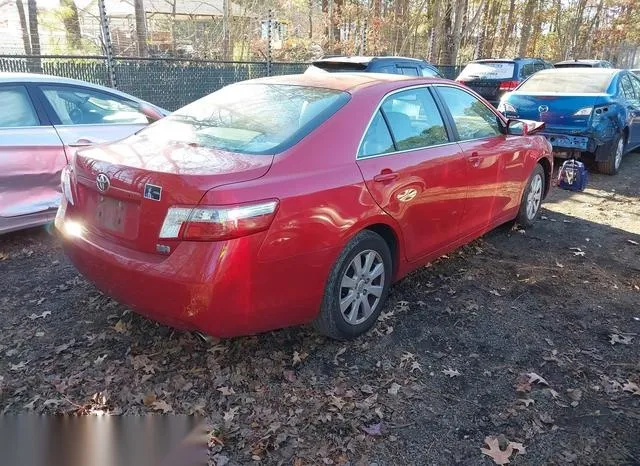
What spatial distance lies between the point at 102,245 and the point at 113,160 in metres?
0.47

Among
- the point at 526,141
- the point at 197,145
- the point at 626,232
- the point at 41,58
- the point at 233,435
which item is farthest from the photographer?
the point at 41,58

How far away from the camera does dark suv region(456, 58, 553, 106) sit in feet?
38.7

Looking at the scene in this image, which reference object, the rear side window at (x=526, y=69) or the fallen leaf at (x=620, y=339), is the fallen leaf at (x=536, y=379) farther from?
the rear side window at (x=526, y=69)

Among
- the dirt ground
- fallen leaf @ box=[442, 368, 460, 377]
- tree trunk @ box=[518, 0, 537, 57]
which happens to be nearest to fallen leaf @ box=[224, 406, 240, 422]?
the dirt ground

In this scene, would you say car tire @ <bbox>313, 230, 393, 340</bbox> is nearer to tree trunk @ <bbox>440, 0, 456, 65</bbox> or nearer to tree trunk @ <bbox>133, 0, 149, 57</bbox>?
tree trunk @ <bbox>133, 0, 149, 57</bbox>

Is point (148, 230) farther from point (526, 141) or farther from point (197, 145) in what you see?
point (526, 141)

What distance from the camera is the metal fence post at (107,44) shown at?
7.97 m

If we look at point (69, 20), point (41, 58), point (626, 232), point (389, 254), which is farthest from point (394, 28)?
point (389, 254)

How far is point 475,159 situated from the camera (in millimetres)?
4215

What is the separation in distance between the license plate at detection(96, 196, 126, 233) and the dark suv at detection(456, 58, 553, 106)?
10.5m

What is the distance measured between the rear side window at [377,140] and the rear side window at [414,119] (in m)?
0.07

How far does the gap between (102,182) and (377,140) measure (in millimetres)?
1640

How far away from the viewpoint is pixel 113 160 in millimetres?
2938

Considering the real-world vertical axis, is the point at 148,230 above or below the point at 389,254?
above
